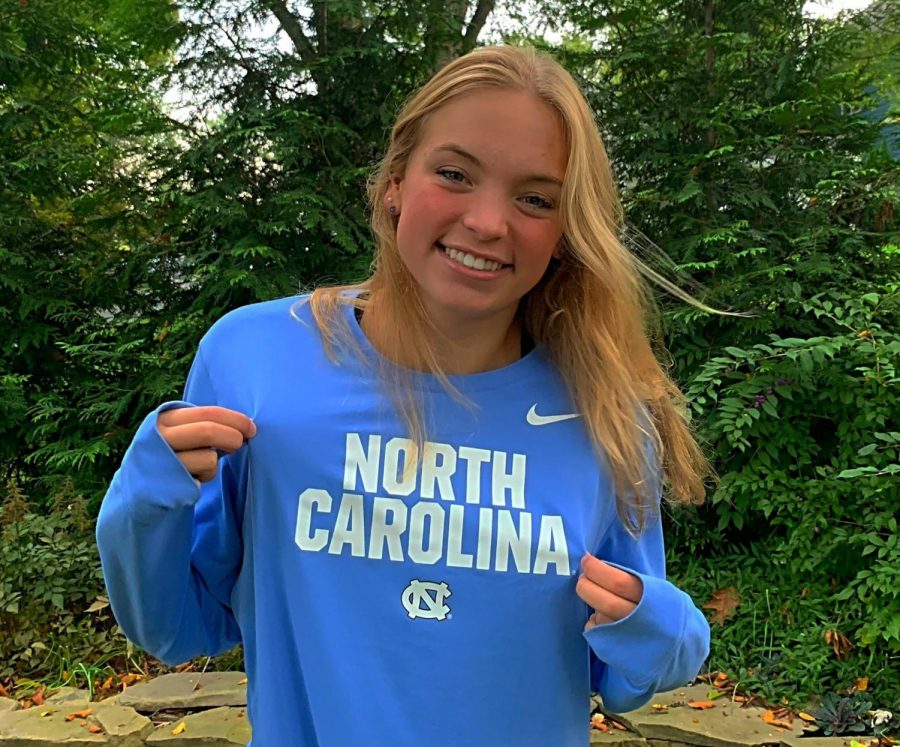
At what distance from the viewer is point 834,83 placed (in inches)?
151

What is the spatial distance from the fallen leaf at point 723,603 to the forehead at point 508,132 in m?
2.88

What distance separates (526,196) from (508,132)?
0.32 ft

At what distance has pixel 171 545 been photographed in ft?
3.45

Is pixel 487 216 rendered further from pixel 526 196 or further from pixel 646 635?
pixel 646 635

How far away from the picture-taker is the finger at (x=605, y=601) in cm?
110

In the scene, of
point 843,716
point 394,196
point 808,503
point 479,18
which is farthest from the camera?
point 479,18

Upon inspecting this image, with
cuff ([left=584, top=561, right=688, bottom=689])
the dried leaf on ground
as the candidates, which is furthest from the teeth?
the dried leaf on ground

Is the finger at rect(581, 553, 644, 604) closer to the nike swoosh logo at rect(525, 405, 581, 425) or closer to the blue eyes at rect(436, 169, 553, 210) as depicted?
the nike swoosh logo at rect(525, 405, 581, 425)

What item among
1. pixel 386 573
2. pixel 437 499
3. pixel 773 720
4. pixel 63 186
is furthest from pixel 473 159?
pixel 63 186

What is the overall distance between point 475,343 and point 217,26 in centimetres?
361

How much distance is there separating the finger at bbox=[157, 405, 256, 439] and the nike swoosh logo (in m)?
0.45

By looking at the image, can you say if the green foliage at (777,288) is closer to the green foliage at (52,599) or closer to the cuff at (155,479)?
the cuff at (155,479)

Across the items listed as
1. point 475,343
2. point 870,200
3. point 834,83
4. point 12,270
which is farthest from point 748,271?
point 12,270

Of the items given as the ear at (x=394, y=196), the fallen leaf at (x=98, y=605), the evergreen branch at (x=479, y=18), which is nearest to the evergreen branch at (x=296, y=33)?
the evergreen branch at (x=479, y=18)
